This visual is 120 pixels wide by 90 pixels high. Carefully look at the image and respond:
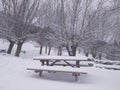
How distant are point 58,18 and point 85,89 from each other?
13009 millimetres

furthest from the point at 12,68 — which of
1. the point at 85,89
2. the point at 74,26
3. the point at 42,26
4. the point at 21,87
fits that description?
the point at 42,26

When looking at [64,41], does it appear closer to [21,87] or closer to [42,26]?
[42,26]

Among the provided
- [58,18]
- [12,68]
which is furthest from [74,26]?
[12,68]

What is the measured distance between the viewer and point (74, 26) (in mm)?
19172

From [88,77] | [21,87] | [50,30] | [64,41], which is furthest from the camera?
[50,30]

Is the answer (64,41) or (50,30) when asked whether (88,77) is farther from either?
(50,30)

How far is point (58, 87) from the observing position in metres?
7.29

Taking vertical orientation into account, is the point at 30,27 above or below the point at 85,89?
above

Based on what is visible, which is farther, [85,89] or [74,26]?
[74,26]

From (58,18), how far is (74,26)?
1.76 metres

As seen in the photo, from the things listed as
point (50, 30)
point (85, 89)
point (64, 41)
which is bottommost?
point (85, 89)

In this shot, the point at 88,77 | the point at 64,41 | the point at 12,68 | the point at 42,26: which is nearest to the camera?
the point at 88,77

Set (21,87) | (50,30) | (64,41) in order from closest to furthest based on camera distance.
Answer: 1. (21,87)
2. (64,41)
3. (50,30)

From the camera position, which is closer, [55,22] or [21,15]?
[21,15]
